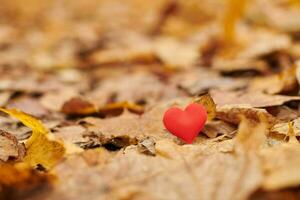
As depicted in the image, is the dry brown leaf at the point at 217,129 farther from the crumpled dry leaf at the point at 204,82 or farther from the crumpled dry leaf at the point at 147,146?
the crumpled dry leaf at the point at 204,82

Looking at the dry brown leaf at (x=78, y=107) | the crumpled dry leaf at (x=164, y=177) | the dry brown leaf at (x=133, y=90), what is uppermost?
the crumpled dry leaf at (x=164, y=177)

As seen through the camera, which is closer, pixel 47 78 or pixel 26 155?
pixel 26 155

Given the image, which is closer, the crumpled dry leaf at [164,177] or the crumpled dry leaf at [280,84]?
the crumpled dry leaf at [164,177]

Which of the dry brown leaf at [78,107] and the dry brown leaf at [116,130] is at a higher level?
the dry brown leaf at [116,130]

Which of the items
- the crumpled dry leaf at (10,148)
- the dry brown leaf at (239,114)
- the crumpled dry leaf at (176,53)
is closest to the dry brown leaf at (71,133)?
the crumpled dry leaf at (10,148)

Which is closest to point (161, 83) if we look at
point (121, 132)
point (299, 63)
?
point (299, 63)

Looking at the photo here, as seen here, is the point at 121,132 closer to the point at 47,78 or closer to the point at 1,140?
the point at 1,140
